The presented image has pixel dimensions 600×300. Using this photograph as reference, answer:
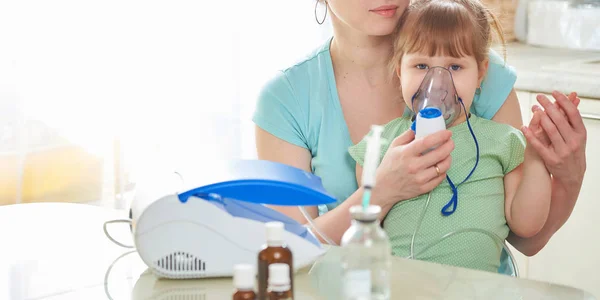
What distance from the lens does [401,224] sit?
1.72 m

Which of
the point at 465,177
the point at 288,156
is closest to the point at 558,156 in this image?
the point at 465,177

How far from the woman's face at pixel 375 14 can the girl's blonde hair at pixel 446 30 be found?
29 millimetres

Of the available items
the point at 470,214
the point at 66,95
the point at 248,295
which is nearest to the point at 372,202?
the point at 470,214

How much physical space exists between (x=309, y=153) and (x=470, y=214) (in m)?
0.42

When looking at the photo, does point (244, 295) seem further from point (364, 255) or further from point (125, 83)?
point (125, 83)

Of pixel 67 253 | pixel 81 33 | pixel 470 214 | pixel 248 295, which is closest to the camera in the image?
pixel 248 295

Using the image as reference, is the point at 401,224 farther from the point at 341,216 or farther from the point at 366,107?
the point at 366,107

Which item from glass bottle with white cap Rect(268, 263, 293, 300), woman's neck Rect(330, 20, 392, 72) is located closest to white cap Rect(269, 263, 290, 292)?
glass bottle with white cap Rect(268, 263, 293, 300)

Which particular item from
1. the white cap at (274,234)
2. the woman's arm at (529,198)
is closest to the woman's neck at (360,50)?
the woman's arm at (529,198)

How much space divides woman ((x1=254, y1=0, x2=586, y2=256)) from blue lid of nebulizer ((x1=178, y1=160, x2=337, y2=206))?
0.42 meters

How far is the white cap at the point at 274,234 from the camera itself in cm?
103

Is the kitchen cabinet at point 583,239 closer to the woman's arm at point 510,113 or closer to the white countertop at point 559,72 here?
the white countertop at point 559,72

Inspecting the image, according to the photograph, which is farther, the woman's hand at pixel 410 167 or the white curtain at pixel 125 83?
the white curtain at pixel 125 83

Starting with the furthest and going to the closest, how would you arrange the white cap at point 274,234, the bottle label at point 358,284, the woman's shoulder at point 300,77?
1. the woman's shoulder at point 300,77
2. the white cap at point 274,234
3. the bottle label at point 358,284
